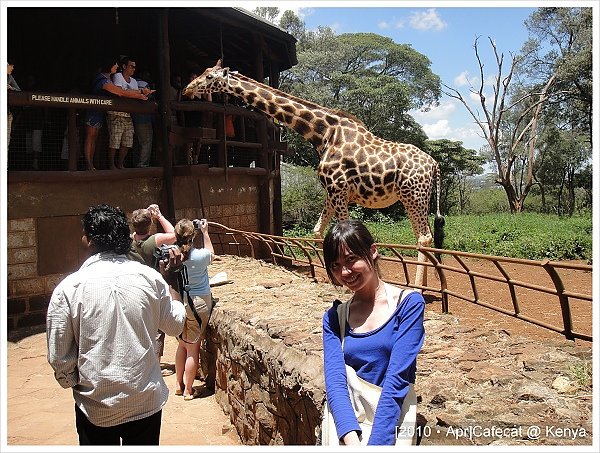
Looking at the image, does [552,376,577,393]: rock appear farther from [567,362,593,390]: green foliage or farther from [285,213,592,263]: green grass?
[285,213,592,263]: green grass

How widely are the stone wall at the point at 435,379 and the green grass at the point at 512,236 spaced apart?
9.14 m

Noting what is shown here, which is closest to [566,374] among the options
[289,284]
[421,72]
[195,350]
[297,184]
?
[195,350]

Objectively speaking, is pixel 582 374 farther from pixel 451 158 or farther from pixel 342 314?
pixel 451 158

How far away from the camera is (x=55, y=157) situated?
7535mm

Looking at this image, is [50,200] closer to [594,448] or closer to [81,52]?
[81,52]

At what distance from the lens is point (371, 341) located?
1896 mm

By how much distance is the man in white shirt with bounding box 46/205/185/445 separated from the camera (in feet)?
7.37

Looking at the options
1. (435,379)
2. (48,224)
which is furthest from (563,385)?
(48,224)

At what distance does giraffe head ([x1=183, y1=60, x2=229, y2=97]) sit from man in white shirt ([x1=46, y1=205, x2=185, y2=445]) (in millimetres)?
5913

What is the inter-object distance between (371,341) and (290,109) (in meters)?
6.13

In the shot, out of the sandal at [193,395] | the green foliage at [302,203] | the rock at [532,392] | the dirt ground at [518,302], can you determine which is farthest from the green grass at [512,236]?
the rock at [532,392]

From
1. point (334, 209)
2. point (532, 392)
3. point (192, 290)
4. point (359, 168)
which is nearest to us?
point (532, 392)

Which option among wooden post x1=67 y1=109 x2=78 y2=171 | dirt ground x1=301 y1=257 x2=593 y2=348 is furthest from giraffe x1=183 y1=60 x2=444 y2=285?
wooden post x1=67 y1=109 x2=78 y2=171

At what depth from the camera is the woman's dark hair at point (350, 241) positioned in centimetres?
195
